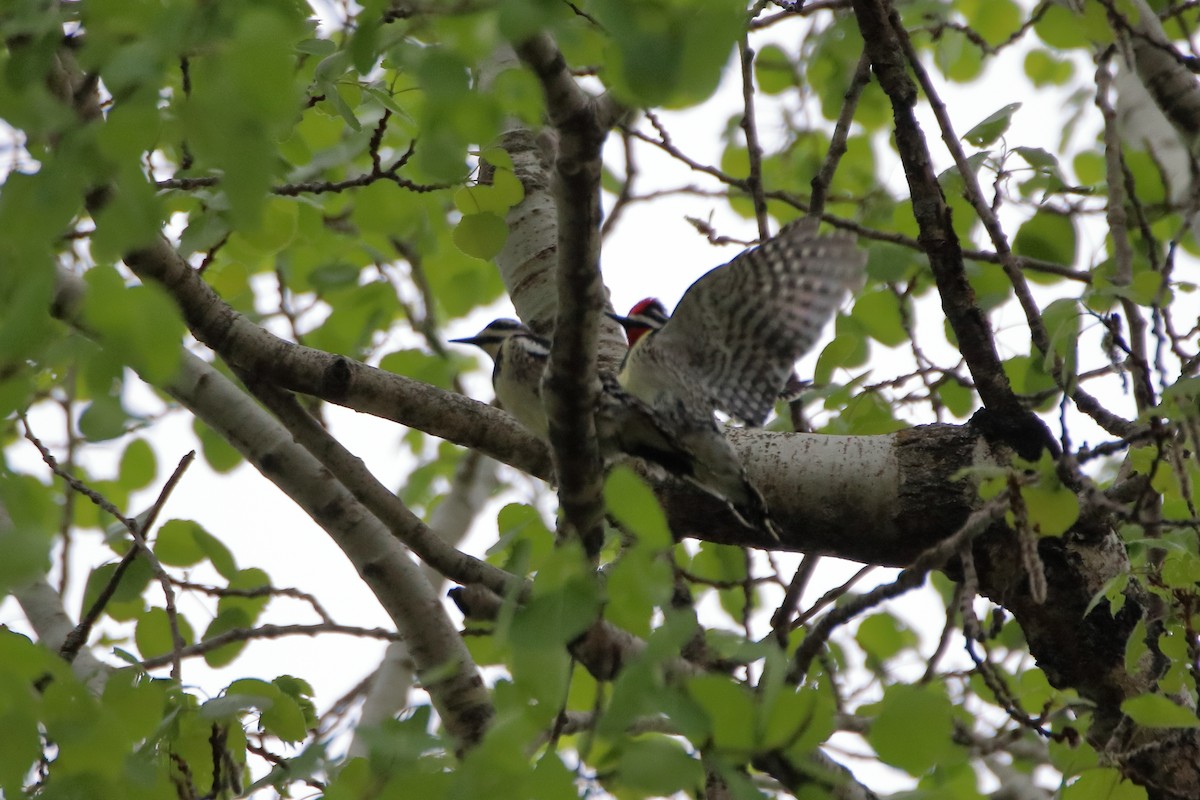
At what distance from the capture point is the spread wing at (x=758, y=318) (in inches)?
165

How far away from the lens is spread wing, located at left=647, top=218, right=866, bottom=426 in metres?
4.19

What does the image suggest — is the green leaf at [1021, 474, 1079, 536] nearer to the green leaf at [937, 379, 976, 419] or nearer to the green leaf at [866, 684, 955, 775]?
the green leaf at [866, 684, 955, 775]

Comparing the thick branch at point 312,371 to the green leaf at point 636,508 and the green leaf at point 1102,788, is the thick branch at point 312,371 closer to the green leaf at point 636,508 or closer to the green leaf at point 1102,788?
the green leaf at point 1102,788

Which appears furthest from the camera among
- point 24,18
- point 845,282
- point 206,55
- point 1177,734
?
point 845,282

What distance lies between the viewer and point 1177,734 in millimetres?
2490

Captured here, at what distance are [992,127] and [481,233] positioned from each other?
4.31ft

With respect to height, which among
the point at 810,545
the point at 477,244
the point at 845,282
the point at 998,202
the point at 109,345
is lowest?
the point at 109,345

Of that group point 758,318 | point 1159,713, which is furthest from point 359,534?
point 758,318

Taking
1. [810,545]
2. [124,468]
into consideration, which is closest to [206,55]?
[810,545]

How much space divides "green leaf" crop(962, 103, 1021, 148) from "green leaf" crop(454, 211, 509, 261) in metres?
1.20

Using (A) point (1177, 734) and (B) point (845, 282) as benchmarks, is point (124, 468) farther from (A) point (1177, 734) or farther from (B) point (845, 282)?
(A) point (1177, 734)

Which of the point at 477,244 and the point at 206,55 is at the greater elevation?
the point at 477,244

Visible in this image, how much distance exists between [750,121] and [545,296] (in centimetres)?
85

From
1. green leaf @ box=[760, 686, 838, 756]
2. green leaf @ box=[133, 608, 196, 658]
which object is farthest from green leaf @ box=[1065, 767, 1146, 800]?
green leaf @ box=[133, 608, 196, 658]
